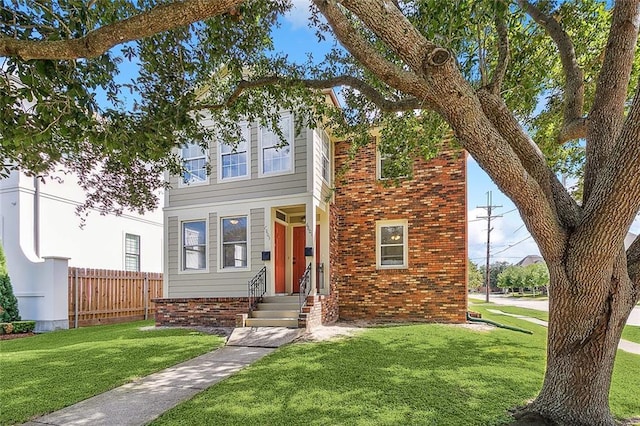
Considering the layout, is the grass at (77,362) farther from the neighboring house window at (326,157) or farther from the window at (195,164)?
the neighboring house window at (326,157)

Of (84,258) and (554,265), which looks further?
(84,258)

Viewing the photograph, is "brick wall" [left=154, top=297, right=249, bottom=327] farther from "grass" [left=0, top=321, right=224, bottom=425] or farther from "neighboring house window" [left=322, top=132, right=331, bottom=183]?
"neighboring house window" [left=322, top=132, right=331, bottom=183]

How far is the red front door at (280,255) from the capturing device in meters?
10.7

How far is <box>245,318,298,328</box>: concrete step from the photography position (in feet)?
27.5

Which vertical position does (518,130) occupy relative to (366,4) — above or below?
below

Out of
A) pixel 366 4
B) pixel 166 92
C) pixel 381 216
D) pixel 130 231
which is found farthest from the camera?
pixel 130 231

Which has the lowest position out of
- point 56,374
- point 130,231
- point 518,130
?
point 56,374

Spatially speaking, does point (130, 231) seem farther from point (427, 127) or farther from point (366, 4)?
point (366, 4)

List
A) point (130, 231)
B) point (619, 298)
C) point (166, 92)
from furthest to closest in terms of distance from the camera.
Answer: point (130, 231)
point (166, 92)
point (619, 298)

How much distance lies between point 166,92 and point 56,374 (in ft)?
15.3

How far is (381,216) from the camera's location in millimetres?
11211

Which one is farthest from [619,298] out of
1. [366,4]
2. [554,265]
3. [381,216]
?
[381,216]

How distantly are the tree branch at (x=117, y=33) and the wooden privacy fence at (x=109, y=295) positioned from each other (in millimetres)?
10277

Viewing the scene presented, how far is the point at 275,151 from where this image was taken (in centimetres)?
1038
